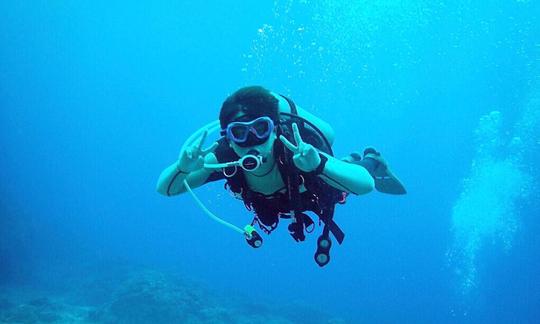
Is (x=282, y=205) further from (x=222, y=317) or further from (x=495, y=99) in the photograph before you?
(x=495, y=99)

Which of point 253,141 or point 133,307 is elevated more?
point 133,307

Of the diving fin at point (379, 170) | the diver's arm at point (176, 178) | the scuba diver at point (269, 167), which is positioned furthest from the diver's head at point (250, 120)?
the diving fin at point (379, 170)

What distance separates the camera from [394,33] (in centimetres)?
6819

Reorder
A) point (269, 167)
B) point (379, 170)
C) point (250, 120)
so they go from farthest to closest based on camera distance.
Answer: point (379, 170) < point (269, 167) < point (250, 120)

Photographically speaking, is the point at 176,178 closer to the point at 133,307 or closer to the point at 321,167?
the point at 321,167

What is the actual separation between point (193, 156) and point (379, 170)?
3.25 metres

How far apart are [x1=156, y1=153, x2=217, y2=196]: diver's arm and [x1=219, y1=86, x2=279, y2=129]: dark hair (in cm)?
52

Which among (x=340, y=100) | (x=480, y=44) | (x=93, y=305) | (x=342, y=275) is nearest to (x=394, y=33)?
(x=480, y=44)

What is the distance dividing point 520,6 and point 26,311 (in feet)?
200

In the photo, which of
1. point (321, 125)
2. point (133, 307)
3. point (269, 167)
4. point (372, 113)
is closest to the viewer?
point (269, 167)

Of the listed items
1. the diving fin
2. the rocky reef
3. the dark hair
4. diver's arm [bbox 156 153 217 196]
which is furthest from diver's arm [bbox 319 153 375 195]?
the rocky reef

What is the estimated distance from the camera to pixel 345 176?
341 centimetres

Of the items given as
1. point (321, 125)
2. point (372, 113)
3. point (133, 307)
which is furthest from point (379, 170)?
point (372, 113)

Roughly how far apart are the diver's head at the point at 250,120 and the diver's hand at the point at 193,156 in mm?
210
